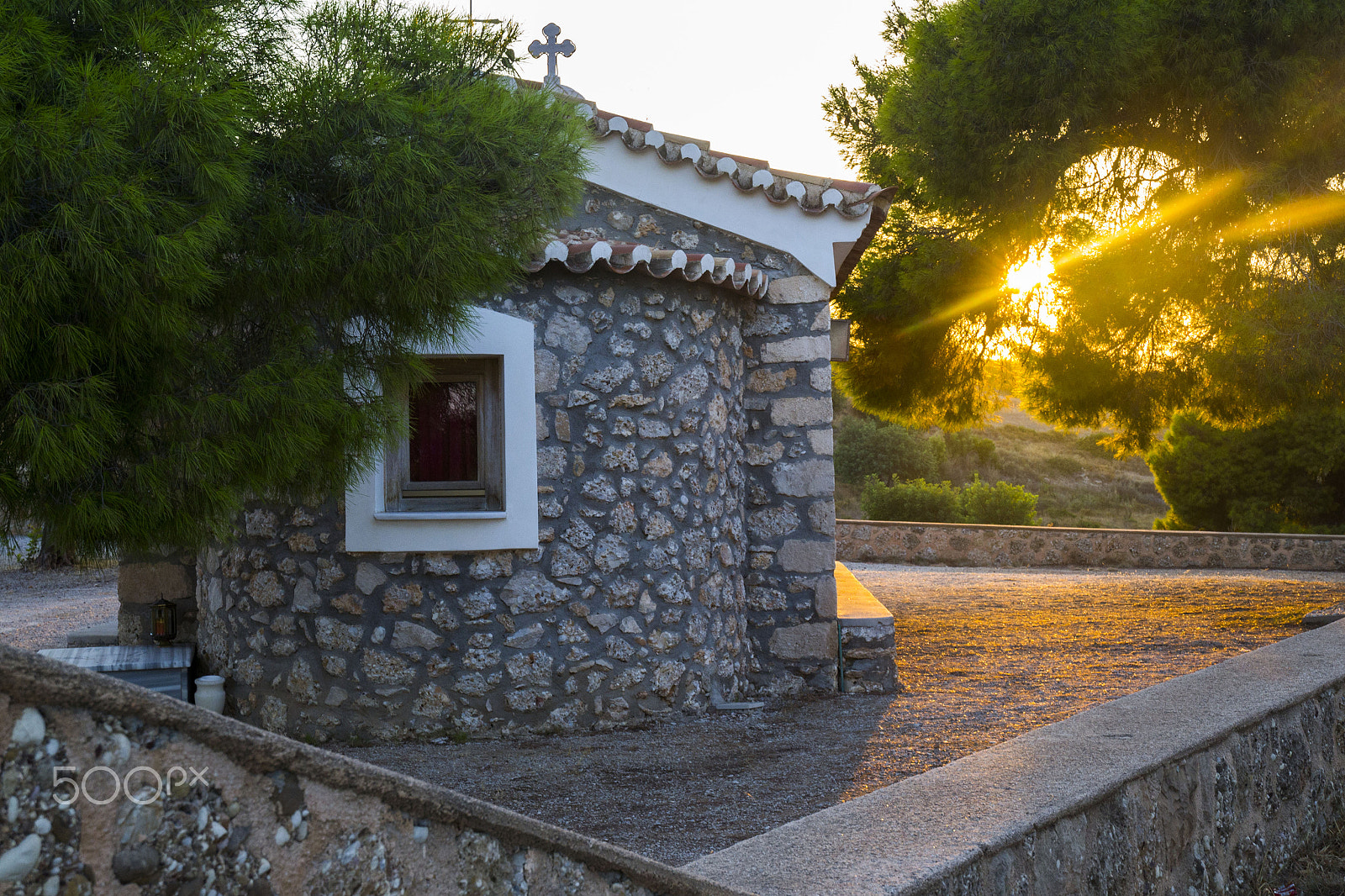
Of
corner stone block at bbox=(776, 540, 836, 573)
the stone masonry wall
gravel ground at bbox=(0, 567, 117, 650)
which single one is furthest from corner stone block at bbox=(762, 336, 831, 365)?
gravel ground at bbox=(0, 567, 117, 650)

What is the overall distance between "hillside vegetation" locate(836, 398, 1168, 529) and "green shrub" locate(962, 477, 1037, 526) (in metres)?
0.21

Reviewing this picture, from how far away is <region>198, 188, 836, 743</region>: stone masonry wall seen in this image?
5508mm

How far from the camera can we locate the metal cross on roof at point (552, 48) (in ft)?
23.9

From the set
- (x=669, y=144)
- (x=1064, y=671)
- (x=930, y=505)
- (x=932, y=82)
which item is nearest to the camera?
(x=669, y=144)

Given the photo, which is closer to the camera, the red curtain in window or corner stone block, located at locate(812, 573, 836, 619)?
the red curtain in window

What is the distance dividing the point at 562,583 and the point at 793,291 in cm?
257

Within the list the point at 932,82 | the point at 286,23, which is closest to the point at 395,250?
the point at 286,23

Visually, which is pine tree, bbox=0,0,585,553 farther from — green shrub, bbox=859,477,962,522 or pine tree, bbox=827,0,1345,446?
green shrub, bbox=859,477,962,522

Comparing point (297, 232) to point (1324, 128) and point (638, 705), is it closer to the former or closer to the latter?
point (638, 705)

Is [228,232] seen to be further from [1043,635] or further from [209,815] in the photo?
[1043,635]

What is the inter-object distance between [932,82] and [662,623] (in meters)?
6.13

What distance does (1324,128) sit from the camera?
324 inches

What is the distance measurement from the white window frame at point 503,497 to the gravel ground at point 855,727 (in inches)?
42.8

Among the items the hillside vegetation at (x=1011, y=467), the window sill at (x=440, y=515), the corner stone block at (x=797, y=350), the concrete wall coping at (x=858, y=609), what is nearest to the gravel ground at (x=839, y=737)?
the concrete wall coping at (x=858, y=609)
